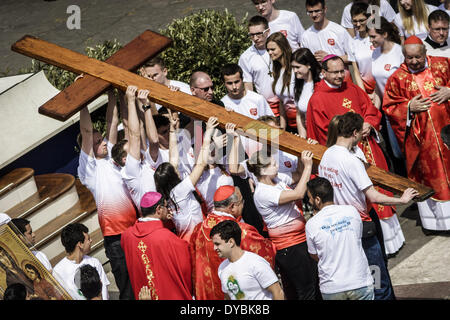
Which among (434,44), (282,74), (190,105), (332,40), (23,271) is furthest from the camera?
(332,40)

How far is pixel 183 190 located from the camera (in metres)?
6.95

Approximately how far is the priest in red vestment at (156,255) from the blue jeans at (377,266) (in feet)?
5.03

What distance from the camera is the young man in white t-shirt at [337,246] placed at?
6.14 meters

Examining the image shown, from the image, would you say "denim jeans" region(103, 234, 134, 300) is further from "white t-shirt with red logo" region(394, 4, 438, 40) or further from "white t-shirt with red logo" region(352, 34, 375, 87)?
"white t-shirt with red logo" region(394, 4, 438, 40)

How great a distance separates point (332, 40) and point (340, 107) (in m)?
1.68

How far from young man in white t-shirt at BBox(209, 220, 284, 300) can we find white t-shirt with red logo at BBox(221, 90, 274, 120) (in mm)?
2582

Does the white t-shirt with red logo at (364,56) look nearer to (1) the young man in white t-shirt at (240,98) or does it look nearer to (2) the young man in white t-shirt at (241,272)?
(1) the young man in white t-shirt at (240,98)

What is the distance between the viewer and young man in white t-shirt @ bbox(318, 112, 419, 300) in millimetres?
6738

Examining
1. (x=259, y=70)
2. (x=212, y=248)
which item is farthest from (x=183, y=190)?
(x=259, y=70)

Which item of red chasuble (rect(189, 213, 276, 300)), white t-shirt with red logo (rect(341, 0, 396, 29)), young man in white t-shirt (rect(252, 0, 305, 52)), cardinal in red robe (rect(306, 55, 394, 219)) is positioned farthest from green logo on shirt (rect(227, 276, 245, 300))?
white t-shirt with red logo (rect(341, 0, 396, 29))

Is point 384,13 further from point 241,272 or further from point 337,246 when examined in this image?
point 241,272

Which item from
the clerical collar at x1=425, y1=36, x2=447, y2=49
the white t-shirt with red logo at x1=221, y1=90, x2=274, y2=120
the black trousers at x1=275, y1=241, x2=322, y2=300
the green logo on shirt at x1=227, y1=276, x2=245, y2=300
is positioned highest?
the clerical collar at x1=425, y1=36, x2=447, y2=49

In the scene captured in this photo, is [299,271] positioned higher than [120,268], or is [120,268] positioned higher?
[299,271]

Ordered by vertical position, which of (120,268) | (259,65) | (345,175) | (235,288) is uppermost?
(345,175)
